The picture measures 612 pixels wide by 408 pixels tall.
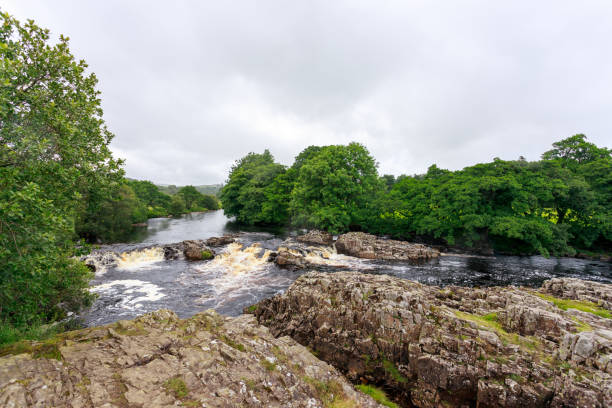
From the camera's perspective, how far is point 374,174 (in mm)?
43781

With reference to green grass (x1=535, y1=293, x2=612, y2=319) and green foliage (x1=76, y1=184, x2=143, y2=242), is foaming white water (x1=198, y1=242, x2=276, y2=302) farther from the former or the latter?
green foliage (x1=76, y1=184, x2=143, y2=242)

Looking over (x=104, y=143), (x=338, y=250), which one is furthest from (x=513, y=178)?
(x=104, y=143)

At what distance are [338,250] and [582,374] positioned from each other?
24.4 m

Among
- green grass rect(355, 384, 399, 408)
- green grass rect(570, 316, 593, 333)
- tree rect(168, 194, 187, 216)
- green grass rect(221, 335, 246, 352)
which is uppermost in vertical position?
Answer: tree rect(168, 194, 187, 216)

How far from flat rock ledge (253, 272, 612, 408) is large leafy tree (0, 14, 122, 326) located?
391 inches

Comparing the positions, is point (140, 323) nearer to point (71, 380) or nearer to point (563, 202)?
point (71, 380)

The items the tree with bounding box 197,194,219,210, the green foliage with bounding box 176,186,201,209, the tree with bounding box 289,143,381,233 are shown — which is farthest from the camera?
the tree with bounding box 197,194,219,210

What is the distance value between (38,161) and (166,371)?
7351mm

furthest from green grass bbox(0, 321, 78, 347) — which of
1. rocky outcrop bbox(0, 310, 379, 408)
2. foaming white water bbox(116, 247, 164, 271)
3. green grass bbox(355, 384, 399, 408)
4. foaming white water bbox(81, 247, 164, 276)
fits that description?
foaming white water bbox(116, 247, 164, 271)

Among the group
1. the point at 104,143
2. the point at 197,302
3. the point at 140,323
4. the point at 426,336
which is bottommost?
the point at 197,302

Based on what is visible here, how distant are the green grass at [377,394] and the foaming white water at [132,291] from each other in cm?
1527

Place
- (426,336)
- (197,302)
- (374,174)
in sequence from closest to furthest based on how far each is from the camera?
(426,336) < (197,302) < (374,174)

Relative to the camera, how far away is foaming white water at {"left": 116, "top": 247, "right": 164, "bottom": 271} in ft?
80.3

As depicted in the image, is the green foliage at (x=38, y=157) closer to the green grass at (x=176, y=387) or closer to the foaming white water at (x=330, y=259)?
the green grass at (x=176, y=387)
